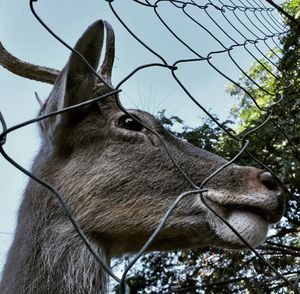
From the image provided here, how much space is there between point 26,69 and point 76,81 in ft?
1.58

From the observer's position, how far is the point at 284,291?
3.58 metres

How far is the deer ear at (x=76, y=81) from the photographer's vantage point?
2166 mm

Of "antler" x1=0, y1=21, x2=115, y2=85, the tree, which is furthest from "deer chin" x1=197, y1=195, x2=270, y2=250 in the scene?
the tree

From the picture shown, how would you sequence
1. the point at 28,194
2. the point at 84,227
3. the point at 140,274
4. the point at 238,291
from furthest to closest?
the point at 140,274 → the point at 238,291 → the point at 28,194 → the point at 84,227

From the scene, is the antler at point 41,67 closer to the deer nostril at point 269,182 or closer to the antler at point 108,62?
the antler at point 108,62

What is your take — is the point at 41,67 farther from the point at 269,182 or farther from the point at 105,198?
the point at 269,182

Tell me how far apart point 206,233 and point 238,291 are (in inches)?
57.2

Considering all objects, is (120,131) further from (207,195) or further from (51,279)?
(51,279)

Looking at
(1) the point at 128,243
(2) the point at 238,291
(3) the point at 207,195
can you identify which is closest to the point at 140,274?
(2) the point at 238,291

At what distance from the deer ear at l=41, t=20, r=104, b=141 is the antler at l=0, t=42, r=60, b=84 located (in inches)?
13.0

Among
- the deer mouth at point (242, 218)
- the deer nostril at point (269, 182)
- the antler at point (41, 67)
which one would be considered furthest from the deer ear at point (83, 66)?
the deer nostril at point (269, 182)

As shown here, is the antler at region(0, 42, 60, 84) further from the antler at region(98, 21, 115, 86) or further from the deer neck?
the deer neck

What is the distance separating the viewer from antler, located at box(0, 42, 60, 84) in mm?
2566

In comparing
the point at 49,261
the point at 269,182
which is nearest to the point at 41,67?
the point at 49,261
